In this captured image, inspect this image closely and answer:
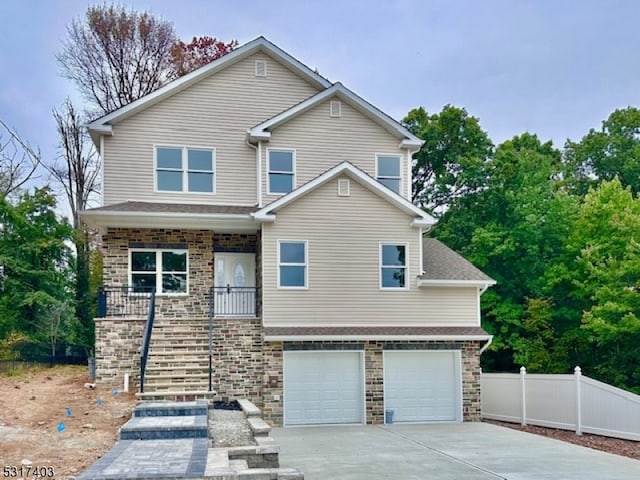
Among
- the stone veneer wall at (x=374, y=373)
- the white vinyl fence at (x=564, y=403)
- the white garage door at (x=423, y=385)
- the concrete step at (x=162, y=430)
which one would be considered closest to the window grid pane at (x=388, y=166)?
the stone veneer wall at (x=374, y=373)

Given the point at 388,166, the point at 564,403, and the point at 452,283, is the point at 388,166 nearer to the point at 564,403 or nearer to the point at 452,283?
the point at 452,283

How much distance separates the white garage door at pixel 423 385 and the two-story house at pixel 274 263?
0.04 meters

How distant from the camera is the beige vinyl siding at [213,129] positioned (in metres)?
16.2

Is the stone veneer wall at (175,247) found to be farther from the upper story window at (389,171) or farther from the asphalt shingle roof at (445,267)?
the asphalt shingle roof at (445,267)

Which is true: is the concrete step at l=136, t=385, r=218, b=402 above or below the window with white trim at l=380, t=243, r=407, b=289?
below

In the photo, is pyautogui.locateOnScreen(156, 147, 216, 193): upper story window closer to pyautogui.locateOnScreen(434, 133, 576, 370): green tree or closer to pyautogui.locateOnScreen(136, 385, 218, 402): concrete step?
pyautogui.locateOnScreen(136, 385, 218, 402): concrete step

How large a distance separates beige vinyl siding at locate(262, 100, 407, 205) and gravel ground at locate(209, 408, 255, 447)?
6.68 metres

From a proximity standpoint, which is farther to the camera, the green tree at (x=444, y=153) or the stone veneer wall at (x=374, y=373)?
the green tree at (x=444, y=153)

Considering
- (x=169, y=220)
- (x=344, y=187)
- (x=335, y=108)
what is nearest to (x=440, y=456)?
(x=344, y=187)

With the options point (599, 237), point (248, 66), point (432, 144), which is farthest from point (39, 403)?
point (432, 144)

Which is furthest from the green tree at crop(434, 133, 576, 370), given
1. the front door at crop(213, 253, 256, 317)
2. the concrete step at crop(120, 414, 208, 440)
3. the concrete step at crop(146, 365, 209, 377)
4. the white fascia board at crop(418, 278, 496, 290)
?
the concrete step at crop(120, 414, 208, 440)

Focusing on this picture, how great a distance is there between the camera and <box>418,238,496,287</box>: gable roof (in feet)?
51.1

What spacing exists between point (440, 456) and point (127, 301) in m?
9.35

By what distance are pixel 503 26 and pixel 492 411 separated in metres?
14.0
